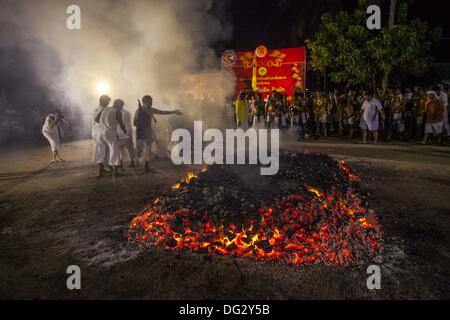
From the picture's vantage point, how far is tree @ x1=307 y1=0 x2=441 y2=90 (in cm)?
1317

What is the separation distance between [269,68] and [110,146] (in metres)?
11.4

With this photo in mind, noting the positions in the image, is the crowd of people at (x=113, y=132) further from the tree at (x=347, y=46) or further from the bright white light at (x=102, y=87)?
the tree at (x=347, y=46)

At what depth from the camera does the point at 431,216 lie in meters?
5.01

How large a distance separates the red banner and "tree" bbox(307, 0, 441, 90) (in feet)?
4.34

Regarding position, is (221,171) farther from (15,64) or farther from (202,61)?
(15,64)

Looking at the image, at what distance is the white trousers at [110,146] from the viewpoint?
8.19 metres

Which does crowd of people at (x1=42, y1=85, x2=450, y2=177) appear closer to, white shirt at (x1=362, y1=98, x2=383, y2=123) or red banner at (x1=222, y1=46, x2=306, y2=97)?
white shirt at (x1=362, y1=98, x2=383, y2=123)

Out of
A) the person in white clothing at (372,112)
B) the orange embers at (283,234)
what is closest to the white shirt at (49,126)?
the orange embers at (283,234)

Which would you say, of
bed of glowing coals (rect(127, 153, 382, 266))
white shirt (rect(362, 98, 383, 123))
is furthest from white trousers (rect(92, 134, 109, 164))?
white shirt (rect(362, 98, 383, 123))

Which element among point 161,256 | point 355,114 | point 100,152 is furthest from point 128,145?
point 355,114

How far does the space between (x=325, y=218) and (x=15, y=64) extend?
64.1 feet

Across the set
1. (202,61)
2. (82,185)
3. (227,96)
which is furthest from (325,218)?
(227,96)

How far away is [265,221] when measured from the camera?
4.11 meters

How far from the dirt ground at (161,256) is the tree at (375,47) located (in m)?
7.47
